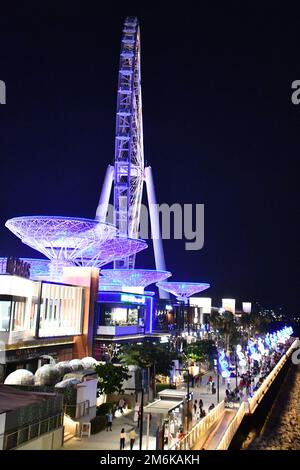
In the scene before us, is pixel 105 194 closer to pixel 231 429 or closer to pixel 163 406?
pixel 231 429

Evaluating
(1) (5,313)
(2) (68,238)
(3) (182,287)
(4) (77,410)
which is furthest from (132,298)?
(4) (77,410)

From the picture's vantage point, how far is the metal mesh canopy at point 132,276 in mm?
76312

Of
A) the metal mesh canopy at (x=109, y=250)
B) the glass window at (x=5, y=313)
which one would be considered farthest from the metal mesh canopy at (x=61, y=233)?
the glass window at (x=5, y=313)

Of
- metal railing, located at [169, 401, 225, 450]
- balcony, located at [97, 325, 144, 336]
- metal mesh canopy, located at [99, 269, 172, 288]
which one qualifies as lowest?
metal railing, located at [169, 401, 225, 450]

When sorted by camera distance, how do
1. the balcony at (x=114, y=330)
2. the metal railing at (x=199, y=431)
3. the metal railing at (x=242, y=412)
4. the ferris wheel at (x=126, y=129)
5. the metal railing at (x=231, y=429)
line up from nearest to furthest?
the metal railing at (x=199, y=431) → the metal railing at (x=231, y=429) → the metal railing at (x=242, y=412) → the balcony at (x=114, y=330) → the ferris wheel at (x=126, y=129)

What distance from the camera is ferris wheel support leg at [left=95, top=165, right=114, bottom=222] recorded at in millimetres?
83037

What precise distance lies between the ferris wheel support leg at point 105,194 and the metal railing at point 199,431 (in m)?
55.1

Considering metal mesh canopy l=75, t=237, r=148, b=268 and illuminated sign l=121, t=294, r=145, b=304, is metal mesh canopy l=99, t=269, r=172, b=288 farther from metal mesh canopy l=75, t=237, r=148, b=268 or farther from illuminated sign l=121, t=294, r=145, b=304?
metal mesh canopy l=75, t=237, r=148, b=268

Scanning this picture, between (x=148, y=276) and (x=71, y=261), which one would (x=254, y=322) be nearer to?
(x=148, y=276)

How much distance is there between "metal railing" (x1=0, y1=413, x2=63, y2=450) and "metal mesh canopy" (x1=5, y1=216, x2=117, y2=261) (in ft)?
88.9

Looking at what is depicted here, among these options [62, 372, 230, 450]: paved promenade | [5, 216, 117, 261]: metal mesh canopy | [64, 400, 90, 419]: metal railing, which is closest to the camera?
[62, 372, 230, 450]: paved promenade

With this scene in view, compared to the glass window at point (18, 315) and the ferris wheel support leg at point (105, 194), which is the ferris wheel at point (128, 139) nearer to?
the ferris wheel support leg at point (105, 194)

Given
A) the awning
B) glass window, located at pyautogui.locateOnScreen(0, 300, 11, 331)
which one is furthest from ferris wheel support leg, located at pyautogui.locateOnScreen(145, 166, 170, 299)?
the awning
